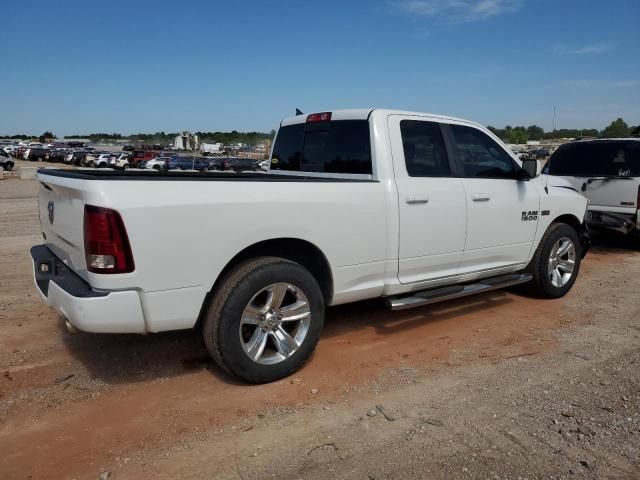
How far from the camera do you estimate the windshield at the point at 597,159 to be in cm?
805

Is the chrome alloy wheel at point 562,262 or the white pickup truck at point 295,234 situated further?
the chrome alloy wheel at point 562,262

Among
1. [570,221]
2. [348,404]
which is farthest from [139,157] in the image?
[348,404]

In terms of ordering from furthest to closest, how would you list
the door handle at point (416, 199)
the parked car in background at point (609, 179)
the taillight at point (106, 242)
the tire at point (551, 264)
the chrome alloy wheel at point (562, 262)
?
1. the parked car in background at point (609, 179)
2. the chrome alloy wheel at point (562, 262)
3. the tire at point (551, 264)
4. the door handle at point (416, 199)
5. the taillight at point (106, 242)

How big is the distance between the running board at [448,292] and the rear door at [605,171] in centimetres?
368

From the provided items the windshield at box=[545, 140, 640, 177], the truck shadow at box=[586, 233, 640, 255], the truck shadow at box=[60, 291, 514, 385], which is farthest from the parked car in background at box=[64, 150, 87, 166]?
the truck shadow at box=[60, 291, 514, 385]

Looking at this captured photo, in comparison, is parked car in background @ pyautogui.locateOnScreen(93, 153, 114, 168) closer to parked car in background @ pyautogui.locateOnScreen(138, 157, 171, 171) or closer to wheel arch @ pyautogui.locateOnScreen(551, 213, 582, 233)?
parked car in background @ pyautogui.locateOnScreen(138, 157, 171, 171)

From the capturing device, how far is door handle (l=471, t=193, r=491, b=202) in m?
4.61

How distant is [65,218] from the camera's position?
3338mm

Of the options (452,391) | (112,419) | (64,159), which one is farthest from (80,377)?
(64,159)

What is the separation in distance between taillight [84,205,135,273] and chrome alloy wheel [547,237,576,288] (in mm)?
4522

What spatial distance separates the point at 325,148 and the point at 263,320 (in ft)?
6.17

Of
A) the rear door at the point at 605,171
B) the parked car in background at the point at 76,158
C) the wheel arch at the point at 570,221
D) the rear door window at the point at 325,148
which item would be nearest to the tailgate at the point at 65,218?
the rear door window at the point at 325,148

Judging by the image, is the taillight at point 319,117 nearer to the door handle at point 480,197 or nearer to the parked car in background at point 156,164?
the door handle at point 480,197

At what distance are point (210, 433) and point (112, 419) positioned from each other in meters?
0.65
